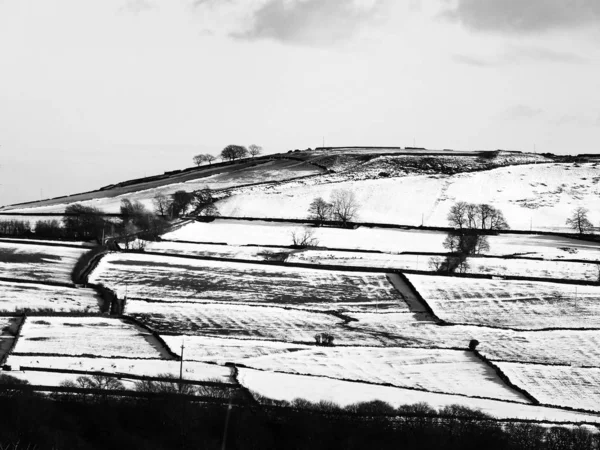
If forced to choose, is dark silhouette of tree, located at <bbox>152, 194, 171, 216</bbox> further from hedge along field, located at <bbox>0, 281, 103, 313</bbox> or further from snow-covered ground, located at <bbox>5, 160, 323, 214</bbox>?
hedge along field, located at <bbox>0, 281, 103, 313</bbox>

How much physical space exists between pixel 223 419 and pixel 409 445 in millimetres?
6120

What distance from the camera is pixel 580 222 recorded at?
11169 cm

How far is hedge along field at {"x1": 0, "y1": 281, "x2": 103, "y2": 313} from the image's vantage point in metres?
65.6

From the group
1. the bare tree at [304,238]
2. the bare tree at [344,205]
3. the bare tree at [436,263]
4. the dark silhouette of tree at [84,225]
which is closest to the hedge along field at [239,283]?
the bare tree at [436,263]

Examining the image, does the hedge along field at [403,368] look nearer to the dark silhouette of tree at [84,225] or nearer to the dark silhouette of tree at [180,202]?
the dark silhouette of tree at [84,225]

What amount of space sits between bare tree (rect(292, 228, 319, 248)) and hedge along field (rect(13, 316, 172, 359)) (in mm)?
38159

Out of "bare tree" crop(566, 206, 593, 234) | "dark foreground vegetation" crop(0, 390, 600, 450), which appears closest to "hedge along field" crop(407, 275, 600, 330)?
"dark foreground vegetation" crop(0, 390, 600, 450)

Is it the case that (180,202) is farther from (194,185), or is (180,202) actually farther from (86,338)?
(86,338)

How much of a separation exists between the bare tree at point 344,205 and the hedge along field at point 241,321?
141ft

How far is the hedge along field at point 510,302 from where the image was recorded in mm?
68125

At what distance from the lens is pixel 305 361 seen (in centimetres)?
5334

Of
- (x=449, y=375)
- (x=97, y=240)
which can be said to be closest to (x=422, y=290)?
(x=449, y=375)

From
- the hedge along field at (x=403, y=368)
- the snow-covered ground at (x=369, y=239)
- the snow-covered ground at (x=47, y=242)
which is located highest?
the snow-covered ground at (x=47, y=242)

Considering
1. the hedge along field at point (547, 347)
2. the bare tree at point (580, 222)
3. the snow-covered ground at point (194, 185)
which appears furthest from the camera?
the snow-covered ground at point (194, 185)
